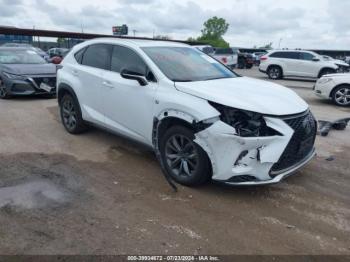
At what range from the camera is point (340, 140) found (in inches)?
267

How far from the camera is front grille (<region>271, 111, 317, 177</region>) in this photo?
3.92 m

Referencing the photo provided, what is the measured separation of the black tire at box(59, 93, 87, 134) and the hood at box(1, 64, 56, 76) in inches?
154

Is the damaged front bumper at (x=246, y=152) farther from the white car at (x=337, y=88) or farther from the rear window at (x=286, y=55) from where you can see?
the rear window at (x=286, y=55)

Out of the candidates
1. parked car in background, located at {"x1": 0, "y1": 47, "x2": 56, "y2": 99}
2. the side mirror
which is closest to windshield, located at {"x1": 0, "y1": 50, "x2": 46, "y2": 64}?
parked car in background, located at {"x1": 0, "y1": 47, "x2": 56, "y2": 99}

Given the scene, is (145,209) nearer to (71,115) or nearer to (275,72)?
(71,115)

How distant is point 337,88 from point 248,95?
7985 millimetres

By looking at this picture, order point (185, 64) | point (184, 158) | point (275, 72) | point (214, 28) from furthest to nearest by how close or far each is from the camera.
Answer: point (214, 28) → point (275, 72) → point (185, 64) → point (184, 158)

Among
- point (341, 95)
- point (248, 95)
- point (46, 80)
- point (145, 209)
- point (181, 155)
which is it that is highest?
point (248, 95)

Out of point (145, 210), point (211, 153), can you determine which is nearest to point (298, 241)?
point (211, 153)

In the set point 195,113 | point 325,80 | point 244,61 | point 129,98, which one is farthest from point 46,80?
point 244,61

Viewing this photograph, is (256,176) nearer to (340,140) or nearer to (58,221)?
(58,221)

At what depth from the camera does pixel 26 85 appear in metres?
9.77

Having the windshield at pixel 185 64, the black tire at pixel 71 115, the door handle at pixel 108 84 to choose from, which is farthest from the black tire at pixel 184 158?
the black tire at pixel 71 115

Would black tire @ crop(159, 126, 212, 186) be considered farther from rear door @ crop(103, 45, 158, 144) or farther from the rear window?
the rear window
